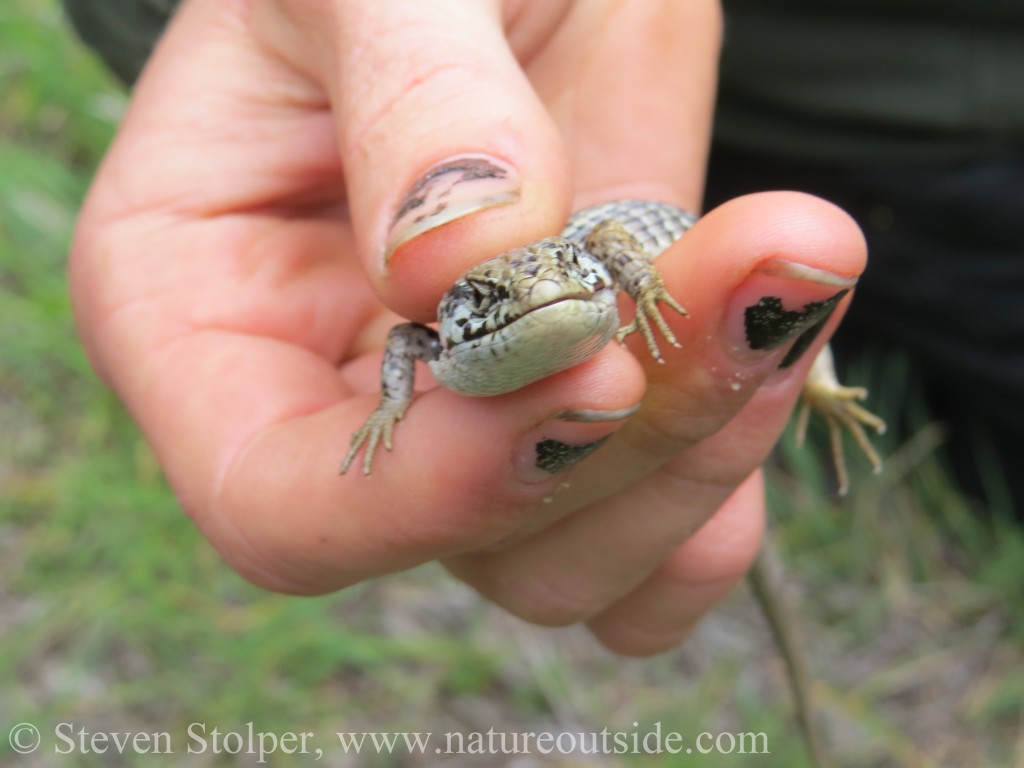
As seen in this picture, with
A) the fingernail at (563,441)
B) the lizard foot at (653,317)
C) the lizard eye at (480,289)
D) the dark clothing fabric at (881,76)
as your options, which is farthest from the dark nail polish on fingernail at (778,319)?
the dark clothing fabric at (881,76)

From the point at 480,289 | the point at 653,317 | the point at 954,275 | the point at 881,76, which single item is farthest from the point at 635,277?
the point at 954,275

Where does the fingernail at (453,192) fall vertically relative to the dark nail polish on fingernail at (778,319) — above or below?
above

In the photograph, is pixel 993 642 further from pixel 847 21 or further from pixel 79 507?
pixel 79 507

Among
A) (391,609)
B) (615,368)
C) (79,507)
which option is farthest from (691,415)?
(79,507)

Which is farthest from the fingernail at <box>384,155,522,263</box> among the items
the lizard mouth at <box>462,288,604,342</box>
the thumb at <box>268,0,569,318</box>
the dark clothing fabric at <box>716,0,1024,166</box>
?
the dark clothing fabric at <box>716,0,1024,166</box>

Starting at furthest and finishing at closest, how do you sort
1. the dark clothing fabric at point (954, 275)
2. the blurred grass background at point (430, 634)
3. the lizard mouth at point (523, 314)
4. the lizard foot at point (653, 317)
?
the dark clothing fabric at point (954, 275), the blurred grass background at point (430, 634), the lizard foot at point (653, 317), the lizard mouth at point (523, 314)

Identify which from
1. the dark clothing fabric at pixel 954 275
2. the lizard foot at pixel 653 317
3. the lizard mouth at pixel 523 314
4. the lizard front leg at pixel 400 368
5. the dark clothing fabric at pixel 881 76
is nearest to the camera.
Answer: the lizard mouth at pixel 523 314

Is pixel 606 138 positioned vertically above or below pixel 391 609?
above

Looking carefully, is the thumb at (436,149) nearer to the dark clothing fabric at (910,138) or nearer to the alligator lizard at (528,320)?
the alligator lizard at (528,320)
